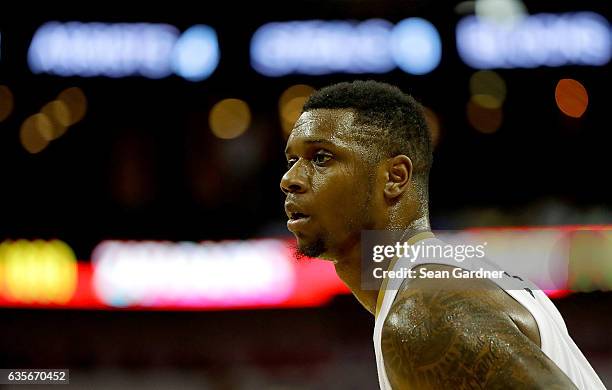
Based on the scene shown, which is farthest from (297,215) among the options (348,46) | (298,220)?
(348,46)

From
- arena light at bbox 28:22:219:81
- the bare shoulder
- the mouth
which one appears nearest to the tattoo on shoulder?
the bare shoulder

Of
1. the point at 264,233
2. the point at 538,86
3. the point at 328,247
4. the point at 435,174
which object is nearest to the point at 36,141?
the point at 264,233

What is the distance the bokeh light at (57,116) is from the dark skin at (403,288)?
10741 mm

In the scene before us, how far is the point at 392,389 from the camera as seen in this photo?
2.20 metres

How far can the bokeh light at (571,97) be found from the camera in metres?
13.2

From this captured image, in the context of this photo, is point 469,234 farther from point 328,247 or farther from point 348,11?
point 328,247

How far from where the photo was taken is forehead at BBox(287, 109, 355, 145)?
109 inches

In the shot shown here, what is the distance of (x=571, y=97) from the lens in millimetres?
13320

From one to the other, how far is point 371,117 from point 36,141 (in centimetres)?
1101

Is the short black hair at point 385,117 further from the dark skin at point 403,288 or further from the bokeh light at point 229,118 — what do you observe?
the bokeh light at point 229,118

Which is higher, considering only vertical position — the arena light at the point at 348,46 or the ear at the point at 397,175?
the arena light at the point at 348,46

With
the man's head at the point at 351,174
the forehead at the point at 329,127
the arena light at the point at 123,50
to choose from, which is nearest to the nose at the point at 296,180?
the man's head at the point at 351,174

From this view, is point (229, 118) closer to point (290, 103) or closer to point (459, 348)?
point (290, 103)

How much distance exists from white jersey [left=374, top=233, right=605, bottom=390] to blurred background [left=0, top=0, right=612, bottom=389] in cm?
862
